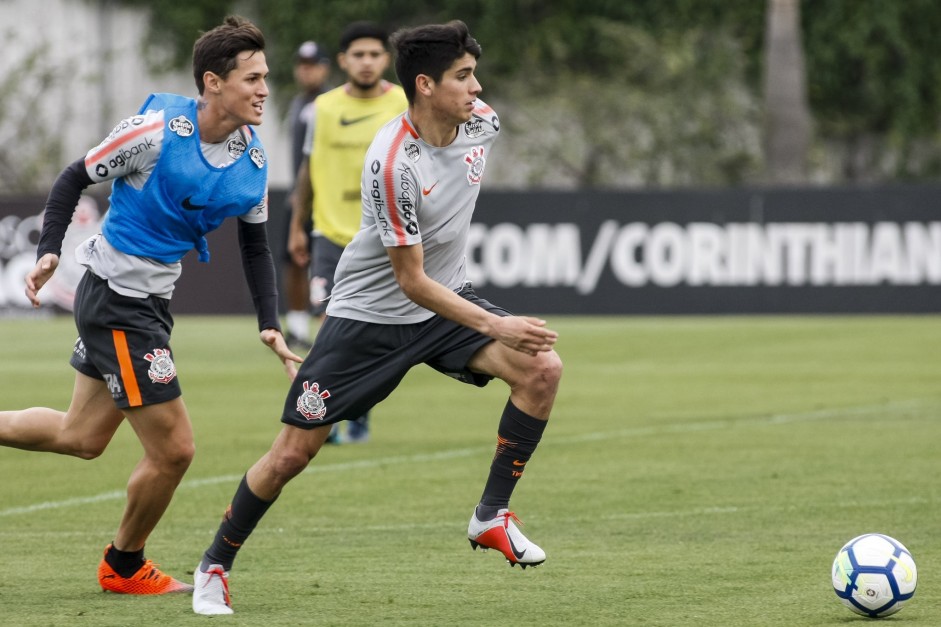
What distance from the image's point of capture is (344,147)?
10.8 m

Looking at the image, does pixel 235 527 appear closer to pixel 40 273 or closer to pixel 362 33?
pixel 40 273

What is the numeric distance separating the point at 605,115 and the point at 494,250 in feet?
→ 39.4

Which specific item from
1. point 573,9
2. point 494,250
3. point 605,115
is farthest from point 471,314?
point 573,9

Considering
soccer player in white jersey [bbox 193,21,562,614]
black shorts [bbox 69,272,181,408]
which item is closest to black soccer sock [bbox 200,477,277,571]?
soccer player in white jersey [bbox 193,21,562,614]

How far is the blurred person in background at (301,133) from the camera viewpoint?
12.4m

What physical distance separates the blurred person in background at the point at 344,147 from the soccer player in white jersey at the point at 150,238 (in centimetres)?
386

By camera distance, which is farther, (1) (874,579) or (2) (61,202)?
(2) (61,202)

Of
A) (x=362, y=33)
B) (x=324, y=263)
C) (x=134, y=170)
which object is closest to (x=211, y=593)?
(x=134, y=170)

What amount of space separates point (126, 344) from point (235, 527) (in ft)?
2.61

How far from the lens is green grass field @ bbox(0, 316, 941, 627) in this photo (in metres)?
6.14

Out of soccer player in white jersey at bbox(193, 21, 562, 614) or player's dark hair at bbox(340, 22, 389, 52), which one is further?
player's dark hair at bbox(340, 22, 389, 52)

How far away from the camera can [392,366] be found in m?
6.32

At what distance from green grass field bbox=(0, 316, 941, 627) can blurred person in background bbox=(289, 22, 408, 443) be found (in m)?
1.26

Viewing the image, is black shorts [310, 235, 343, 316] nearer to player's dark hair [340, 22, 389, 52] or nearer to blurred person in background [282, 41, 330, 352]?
blurred person in background [282, 41, 330, 352]
